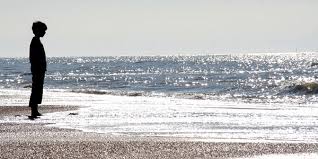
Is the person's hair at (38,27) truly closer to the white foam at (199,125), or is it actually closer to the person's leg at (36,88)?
the person's leg at (36,88)

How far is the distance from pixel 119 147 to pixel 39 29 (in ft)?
17.8

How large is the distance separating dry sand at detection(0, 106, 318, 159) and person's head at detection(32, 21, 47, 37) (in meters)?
3.45

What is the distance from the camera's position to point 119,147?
938 cm

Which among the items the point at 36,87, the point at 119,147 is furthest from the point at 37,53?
the point at 119,147

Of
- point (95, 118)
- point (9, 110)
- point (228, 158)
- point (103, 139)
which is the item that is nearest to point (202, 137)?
point (103, 139)

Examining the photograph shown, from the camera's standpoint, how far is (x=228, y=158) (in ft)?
27.9

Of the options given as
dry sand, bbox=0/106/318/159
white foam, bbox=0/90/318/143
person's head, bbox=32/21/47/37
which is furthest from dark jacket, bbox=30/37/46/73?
dry sand, bbox=0/106/318/159

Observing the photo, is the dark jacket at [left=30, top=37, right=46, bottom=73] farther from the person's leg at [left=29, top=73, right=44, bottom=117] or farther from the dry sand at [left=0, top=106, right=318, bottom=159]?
the dry sand at [left=0, top=106, right=318, bottom=159]

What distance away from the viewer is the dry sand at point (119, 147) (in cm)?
866

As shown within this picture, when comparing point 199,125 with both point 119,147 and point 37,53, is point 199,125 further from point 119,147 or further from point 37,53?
point 119,147

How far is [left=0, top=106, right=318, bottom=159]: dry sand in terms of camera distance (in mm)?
8656

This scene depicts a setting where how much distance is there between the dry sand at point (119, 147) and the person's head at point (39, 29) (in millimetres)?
3448

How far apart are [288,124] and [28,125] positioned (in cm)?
531

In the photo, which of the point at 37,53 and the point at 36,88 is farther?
the point at 36,88
